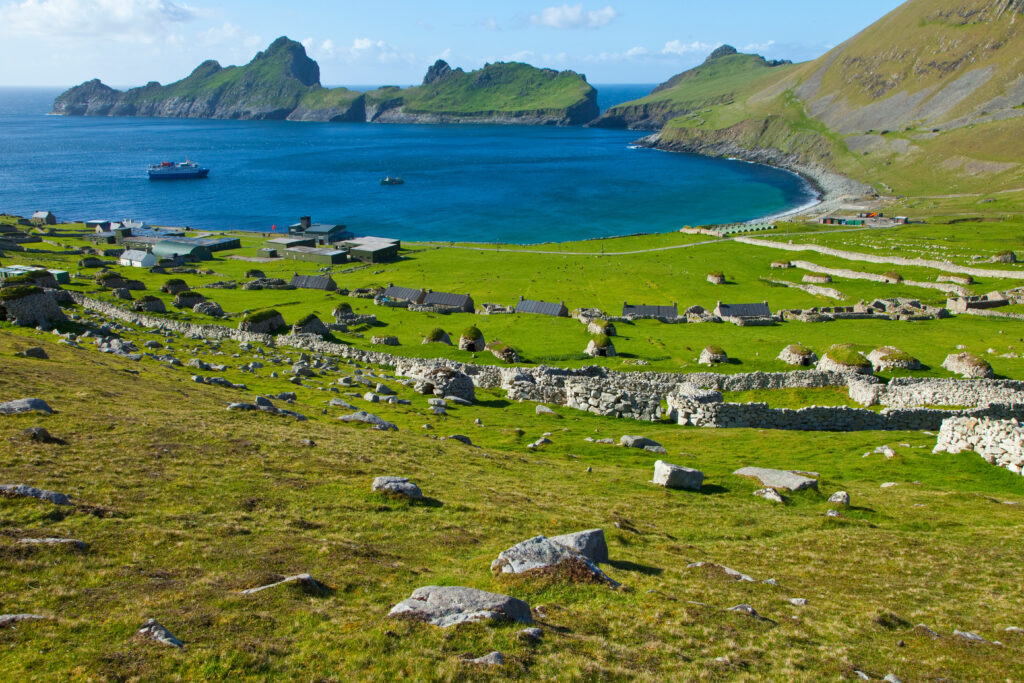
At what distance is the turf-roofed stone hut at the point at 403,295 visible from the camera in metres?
83.6

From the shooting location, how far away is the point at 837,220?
504ft

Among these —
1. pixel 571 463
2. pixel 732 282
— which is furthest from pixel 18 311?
pixel 732 282

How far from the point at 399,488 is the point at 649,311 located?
62419 mm

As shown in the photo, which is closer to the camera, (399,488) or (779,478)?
(399,488)

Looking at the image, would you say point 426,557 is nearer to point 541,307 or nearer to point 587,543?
point 587,543

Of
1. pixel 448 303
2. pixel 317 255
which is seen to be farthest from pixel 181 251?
pixel 448 303

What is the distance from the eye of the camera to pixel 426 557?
16.1 meters

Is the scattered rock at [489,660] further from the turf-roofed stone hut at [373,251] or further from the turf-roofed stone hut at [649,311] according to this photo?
the turf-roofed stone hut at [373,251]

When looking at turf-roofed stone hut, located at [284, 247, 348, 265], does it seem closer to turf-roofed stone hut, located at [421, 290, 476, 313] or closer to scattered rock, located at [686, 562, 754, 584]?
turf-roofed stone hut, located at [421, 290, 476, 313]

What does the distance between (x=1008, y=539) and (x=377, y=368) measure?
41931 millimetres

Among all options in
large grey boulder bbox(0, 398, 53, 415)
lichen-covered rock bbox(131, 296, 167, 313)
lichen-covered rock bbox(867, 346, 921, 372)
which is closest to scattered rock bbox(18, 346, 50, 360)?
large grey boulder bbox(0, 398, 53, 415)

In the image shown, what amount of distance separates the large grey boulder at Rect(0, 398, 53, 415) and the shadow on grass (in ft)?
65.3

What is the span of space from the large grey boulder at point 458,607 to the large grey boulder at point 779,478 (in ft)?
56.3

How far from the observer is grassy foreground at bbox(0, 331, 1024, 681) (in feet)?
38.1
